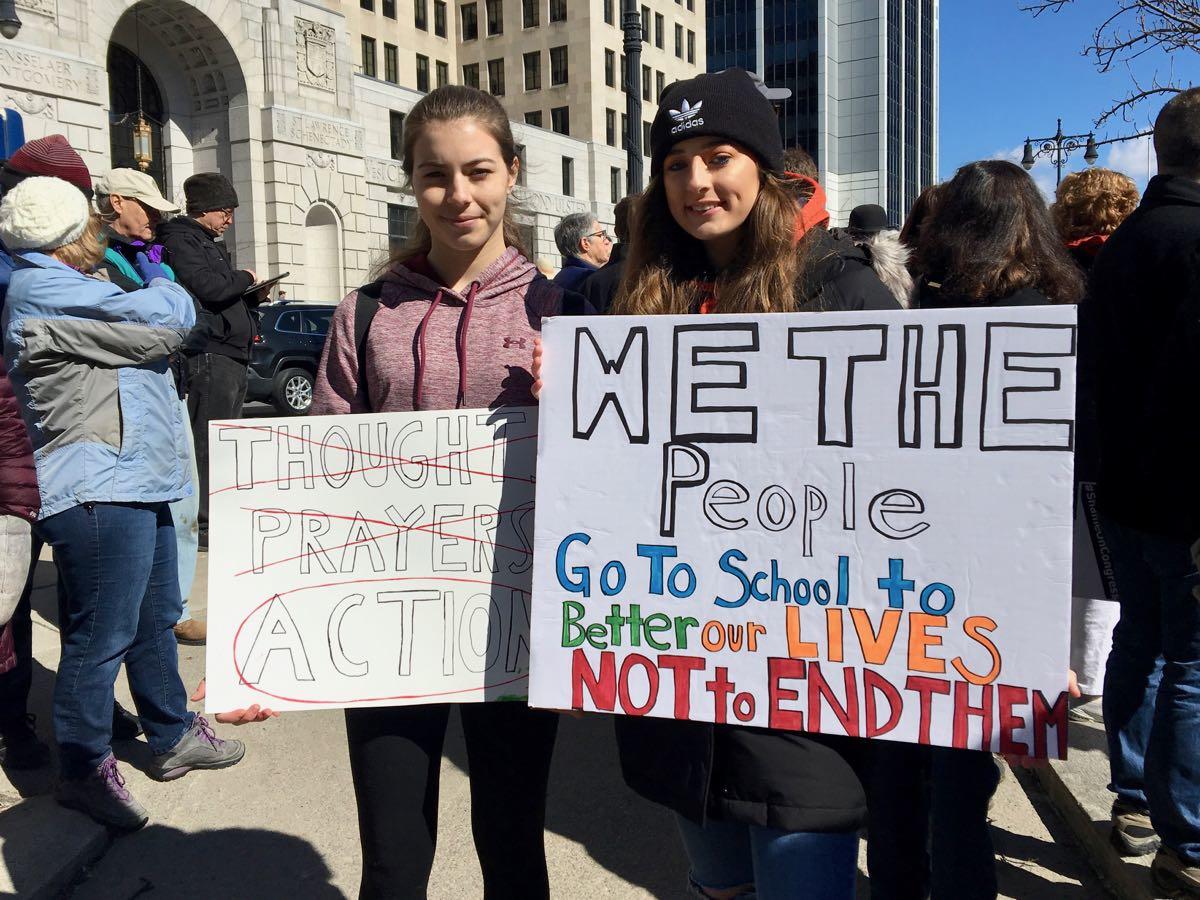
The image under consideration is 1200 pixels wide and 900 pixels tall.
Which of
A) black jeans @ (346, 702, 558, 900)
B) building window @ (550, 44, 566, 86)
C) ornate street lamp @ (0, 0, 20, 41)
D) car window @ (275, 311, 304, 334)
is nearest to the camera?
black jeans @ (346, 702, 558, 900)

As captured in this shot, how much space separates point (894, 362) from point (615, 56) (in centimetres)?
5387

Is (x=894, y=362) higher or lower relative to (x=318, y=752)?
higher

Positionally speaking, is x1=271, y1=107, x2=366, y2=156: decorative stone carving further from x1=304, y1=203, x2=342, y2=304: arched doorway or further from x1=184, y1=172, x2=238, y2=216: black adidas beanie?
x1=184, y1=172, x2=238, y2=216: black adidas beanie

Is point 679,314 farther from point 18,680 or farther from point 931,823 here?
point 18,680

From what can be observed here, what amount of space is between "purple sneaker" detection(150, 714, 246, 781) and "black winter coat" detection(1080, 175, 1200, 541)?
308cm

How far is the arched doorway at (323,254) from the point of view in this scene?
2941 centimetres

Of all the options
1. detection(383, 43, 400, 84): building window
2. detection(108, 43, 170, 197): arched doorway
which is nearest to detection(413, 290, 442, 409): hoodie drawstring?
detection(108, 43, 170, 197): arched doorway

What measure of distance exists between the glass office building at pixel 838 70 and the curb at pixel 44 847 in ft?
249

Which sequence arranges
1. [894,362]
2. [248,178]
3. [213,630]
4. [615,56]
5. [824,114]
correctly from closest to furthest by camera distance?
[894,362], [213,630], [248,178], [615,56], [824,114]

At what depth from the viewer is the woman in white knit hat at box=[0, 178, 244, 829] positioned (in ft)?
9.21

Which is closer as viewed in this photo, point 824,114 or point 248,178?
point 248,178

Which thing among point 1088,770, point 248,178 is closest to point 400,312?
point 1088,770

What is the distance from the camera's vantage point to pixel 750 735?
1684mm

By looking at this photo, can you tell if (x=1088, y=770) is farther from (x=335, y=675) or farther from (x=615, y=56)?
(x=615, y=56)
